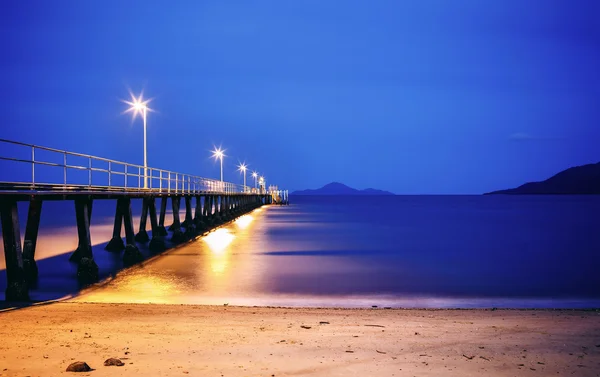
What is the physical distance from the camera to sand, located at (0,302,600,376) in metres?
6.29

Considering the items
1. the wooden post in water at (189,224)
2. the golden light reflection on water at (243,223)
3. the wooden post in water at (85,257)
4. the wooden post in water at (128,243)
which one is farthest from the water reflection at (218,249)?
the golden light reflection on water at (243,223)

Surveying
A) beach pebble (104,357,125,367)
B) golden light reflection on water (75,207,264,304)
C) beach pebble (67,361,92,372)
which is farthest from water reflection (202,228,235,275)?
beach pebble (67,361,92,372)

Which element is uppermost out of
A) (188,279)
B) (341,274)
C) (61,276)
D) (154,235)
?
(154,235)

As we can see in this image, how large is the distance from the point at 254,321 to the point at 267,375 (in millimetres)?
3198

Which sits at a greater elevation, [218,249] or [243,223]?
[243,223]

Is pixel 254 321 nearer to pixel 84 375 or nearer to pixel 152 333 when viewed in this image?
pixel 152 333

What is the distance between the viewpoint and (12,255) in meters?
10.7

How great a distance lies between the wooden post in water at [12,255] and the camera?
1064 cm

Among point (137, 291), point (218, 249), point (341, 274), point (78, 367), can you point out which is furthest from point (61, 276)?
point (78, 367)

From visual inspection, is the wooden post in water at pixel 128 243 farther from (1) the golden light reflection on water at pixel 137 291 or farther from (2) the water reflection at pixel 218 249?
(1) the golden light reflection on water at pixel 137 291

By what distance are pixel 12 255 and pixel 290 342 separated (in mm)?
5958

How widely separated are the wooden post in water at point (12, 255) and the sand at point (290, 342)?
33.1 inches

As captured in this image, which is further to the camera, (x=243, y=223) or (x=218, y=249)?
(x=243, y=223)

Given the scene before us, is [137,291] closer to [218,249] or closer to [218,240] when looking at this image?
[218,249]
